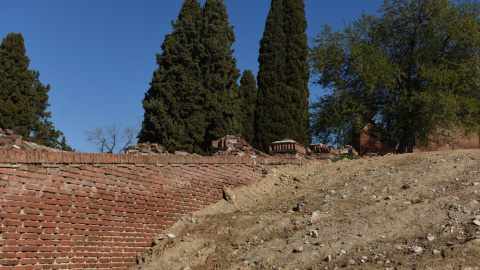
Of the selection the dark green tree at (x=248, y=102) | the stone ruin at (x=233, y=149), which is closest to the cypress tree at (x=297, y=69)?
the dark green tree at (x=248, y=102)

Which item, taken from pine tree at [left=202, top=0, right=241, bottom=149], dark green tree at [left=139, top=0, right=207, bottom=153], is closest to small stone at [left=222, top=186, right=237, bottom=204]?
dark green tree at [left=139, top=0, right=207, bottom=153]

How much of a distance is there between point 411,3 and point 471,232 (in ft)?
54.4

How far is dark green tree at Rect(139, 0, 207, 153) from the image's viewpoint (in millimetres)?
17812

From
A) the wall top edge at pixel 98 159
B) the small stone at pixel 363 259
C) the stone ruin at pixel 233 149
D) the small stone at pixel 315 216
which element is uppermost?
the stone ruin at pixel 233 149

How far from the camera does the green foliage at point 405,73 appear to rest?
61.9 ft

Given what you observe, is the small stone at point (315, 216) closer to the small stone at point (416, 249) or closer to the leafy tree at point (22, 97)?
the small stone at point (416, 249)

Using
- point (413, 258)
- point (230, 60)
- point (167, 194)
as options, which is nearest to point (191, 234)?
point (167, 194)

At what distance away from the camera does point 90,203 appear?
24.8 ft

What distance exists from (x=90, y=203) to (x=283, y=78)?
630 inches

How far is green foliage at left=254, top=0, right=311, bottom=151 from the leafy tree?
32.2ft

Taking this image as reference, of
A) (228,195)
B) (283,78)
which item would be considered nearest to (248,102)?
(283,78)

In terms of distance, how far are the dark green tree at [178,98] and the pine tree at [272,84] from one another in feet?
14.8

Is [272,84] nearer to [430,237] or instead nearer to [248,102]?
[248,102]

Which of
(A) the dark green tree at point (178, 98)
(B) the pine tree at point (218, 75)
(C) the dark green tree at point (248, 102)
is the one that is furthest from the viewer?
(C) the dark green tree at point (248, 102)
